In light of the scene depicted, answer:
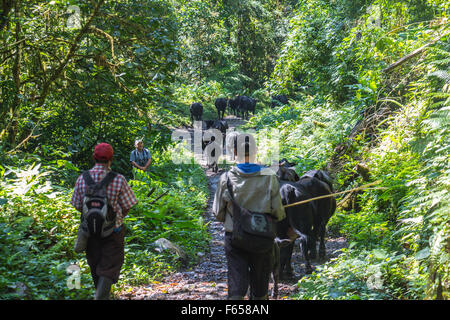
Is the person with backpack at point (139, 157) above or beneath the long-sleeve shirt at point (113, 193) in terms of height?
above

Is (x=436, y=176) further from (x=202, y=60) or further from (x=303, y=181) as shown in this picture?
(x=202, y=60)

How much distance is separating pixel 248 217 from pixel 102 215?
1444 mm

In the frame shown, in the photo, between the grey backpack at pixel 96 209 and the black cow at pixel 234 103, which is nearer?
the grey backpack at pixel 96 209

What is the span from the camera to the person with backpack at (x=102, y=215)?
14.0 ft

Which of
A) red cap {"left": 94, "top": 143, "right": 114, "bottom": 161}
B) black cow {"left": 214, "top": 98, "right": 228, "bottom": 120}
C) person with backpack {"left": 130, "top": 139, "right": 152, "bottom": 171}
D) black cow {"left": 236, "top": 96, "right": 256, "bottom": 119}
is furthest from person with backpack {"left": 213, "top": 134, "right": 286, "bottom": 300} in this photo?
black cow {"left": 236, "top": 96, "right": 256, "bottom": 119}

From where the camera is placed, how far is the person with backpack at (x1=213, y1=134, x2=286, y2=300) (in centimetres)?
416

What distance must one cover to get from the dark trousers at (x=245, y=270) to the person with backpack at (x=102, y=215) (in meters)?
1.17

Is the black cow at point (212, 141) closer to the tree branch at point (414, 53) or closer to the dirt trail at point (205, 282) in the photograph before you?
the dirt trail at point (205, 282)

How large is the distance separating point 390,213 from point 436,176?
8.88ft
